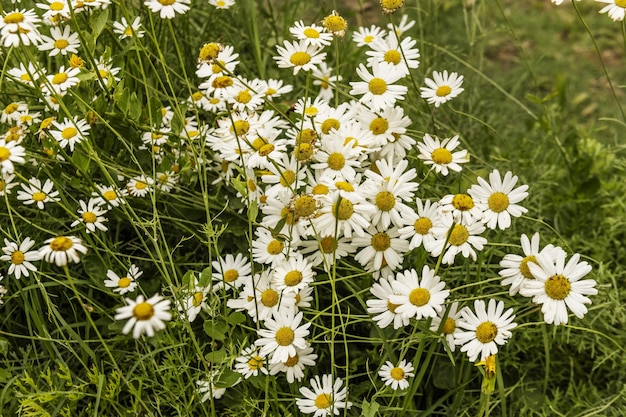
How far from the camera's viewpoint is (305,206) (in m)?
1.36

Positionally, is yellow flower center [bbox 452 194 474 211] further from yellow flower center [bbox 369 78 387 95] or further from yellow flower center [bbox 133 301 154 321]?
yellow flower center [bbox 133 301 154 321]

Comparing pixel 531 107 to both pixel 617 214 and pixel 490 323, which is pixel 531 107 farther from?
pixel 490 323

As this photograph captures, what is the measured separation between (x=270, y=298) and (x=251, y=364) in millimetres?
137

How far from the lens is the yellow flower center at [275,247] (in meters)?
1.52

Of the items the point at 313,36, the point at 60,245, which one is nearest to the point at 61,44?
the point at 313,36

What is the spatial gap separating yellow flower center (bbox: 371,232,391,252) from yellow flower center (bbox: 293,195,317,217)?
0.18 m

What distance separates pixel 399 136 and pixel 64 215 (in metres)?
0.84

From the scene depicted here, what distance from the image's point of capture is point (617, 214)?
2141 mm

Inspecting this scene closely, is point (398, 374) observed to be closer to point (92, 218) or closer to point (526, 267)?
point (526, 267)

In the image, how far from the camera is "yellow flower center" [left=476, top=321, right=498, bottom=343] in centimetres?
138

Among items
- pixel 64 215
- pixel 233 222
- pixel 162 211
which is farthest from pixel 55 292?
pixel 233 222

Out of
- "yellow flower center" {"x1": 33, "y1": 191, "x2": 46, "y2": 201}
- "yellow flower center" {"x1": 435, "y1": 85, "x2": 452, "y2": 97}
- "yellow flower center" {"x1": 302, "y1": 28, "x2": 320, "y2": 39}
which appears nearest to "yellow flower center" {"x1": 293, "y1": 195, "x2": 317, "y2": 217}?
"yellow flower center" {"x1": 302, "y1": 28, "x2": 320, "y2": 39}

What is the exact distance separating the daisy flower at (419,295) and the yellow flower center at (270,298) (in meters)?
0.24

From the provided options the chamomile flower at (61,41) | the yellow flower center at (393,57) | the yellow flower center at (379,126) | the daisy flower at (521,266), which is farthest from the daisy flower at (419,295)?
the chamomile flower at (61,41)
